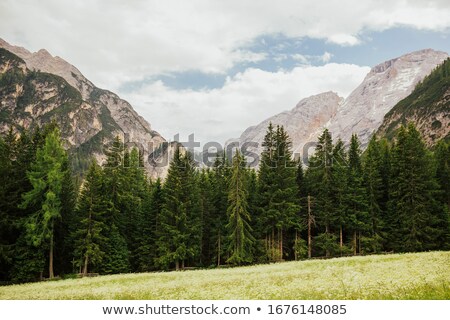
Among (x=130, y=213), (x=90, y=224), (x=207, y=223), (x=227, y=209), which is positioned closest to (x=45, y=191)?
(x=90, y=224)

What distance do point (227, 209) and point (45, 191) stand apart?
22.3 meters

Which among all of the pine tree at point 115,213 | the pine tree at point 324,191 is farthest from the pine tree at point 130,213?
the pine tree at point 324,191

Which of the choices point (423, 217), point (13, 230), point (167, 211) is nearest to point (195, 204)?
point (167, 211)

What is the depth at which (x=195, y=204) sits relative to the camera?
4922 centimetres

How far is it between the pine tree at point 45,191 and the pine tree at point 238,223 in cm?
2085

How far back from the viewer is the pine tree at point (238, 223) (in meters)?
43.1

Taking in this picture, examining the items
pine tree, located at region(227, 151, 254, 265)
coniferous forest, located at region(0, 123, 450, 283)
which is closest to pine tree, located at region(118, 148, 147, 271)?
coniferous forest, located at region(0, 123, 450, 283)

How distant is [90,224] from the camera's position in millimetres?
41781

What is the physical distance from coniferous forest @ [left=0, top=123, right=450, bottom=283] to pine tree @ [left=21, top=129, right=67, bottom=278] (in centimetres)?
12

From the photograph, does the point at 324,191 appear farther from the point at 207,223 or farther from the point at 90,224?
the point at 90,224

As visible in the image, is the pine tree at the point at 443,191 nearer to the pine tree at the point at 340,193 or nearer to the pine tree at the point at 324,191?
the pine tree at the point at 340,193
